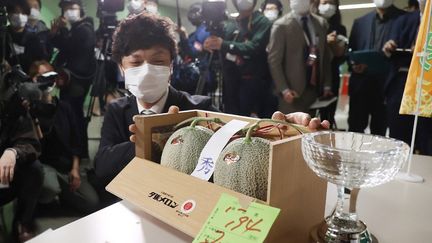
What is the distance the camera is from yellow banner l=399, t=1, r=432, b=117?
1.03 m

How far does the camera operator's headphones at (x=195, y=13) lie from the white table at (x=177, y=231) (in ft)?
5.84

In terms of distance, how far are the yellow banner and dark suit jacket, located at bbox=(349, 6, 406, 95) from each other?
143cm

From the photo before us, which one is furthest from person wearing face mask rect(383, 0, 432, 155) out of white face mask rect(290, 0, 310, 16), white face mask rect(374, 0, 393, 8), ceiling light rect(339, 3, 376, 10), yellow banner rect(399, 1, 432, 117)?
yellow banner rect(399, 1, 432, 117)

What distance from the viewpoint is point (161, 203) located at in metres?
0.65

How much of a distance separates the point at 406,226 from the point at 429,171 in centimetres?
59

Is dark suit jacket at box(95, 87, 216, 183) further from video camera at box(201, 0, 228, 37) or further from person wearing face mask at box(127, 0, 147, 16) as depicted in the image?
video camera at box(201, 0, 228, 37)

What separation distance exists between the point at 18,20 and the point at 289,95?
1.86 m

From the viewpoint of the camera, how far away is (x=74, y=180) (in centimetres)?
229

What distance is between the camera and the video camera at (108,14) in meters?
2.16

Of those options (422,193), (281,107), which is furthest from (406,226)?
(281,107)

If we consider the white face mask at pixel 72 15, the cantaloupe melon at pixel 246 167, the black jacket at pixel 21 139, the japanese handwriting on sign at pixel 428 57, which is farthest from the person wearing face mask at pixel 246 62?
the cantaloupe melon at pixel 246 167

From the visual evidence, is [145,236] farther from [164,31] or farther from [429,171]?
[429,171]

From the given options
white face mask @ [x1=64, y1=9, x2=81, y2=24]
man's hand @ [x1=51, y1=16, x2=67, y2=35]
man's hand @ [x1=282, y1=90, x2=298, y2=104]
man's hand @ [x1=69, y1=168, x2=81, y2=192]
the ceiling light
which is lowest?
man's hand @ [x1=69, y1=168, x2=81, y2=192]

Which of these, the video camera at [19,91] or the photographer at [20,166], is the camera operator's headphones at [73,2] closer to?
the video camera at [19,91]
